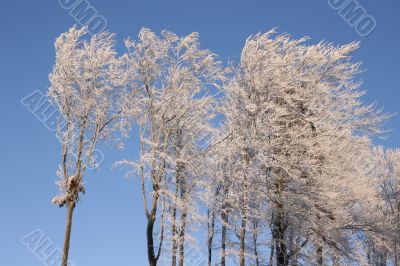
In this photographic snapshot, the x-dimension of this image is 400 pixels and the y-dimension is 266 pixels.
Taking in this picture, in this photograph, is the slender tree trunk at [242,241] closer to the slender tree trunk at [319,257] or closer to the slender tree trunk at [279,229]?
the slender tree trunk at [279,229]

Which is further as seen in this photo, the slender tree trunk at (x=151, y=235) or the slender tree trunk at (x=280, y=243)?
the slender tree trunk at (x=280, y=243)

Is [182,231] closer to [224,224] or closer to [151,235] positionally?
[224,224]

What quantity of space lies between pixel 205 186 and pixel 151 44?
5095mm

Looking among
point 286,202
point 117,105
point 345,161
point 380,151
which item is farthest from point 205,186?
point 380,151

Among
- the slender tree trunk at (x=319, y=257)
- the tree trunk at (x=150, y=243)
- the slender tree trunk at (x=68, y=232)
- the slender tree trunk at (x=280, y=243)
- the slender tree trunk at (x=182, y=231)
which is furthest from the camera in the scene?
the slender tree trunk at (x=182, y=231)

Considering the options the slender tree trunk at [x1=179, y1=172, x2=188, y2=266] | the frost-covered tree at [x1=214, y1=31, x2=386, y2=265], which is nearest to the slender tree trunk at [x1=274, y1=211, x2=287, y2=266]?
the frost-covered tree at [x1=214, y1=31, x2=386, y2=265]

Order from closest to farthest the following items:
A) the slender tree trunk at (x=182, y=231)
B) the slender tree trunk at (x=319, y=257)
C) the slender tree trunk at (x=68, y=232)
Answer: the slender tree trunk at (x=68, y=232) < the slender tree trunk at (x=319, y=257) < the slender tree trunk at (x=182, y=231)

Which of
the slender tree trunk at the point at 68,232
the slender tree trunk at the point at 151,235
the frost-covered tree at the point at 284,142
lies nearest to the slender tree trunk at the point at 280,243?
the frost-covered tree at the point at 284,142

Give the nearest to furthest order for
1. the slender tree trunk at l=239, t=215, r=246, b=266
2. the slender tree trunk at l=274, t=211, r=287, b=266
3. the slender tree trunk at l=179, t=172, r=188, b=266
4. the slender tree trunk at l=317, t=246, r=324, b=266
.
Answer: the slender tree trunk at l=274, t=211, r=287, b=266
the slender tree trunk at l=239, t=215, r=246, b=266
the slender tree trunk at l=317, t=246, r=324, b=266
the slender tree trunk at l=179, t=172, r=188, b=266

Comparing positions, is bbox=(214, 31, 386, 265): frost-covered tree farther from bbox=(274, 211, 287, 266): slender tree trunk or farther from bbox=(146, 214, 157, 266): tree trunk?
bbox=(146, 214, 157, 266): tree trunk

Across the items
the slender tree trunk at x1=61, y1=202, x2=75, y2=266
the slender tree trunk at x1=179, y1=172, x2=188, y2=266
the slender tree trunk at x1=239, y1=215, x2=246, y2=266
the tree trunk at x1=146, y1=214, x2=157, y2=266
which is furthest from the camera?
the slender tree trunk at x1=179, y1=172, x2=188, y2=266

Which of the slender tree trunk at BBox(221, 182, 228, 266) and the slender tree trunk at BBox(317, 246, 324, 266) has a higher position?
the slender tree trunk at BBox(221, 182, 228, 266)

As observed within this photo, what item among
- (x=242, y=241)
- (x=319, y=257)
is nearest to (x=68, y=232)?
(x=242, y=241)

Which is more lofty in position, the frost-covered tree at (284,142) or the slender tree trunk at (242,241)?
the frost-covered tree at (284,142)
